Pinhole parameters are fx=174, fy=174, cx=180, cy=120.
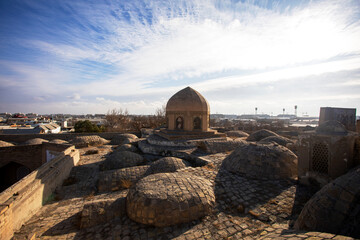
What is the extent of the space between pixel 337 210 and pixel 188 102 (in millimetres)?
11091

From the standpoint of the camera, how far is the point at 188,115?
1379cm

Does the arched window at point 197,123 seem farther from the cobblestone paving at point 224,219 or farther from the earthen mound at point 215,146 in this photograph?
the cobblestone paving at point 224,219

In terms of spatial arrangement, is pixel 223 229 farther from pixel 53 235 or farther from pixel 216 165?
pixel 53 235

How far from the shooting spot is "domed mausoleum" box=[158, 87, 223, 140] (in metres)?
13.8

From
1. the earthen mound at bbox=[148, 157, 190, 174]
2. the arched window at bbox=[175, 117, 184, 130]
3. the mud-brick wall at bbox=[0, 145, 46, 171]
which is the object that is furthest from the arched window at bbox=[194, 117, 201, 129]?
the mud-brick wall at bbox=[0, 145, 46, 171]

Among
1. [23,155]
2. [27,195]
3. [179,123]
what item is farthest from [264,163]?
[23,155]

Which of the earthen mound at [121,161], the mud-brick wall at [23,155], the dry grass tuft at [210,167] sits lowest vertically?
the mud-brick wall at [23,155]

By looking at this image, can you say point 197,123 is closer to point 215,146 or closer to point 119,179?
point 215,146

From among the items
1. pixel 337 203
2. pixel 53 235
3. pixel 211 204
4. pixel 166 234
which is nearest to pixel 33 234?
pixel 53 235

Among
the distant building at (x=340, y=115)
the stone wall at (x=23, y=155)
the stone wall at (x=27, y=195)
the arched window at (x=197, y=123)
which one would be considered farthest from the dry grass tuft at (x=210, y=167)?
the stone wall at (x=23, y=155)

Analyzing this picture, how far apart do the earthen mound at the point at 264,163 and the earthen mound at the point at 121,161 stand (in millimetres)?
5192

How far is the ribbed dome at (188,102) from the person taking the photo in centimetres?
1379

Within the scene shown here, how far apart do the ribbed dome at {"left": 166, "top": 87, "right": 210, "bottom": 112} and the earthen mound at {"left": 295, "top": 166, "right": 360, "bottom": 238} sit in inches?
410

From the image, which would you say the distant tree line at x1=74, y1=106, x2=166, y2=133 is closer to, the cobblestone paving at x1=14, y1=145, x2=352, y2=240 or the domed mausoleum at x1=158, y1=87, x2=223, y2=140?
the domed mausoleum at x1=158, y1=87, x2=223, y2=140
